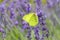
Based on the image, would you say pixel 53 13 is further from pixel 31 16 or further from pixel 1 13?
pixel 1 13

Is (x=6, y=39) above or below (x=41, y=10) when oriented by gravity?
below

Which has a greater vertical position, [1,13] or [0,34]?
[1,13]

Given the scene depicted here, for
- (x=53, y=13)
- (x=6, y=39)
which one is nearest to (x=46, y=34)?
(x=53, y=13)

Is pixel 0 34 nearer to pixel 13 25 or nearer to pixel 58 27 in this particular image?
pixel 13 25

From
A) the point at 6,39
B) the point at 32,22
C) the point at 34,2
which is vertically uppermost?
the point at 34,2

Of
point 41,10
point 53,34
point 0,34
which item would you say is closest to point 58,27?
point 53,34
